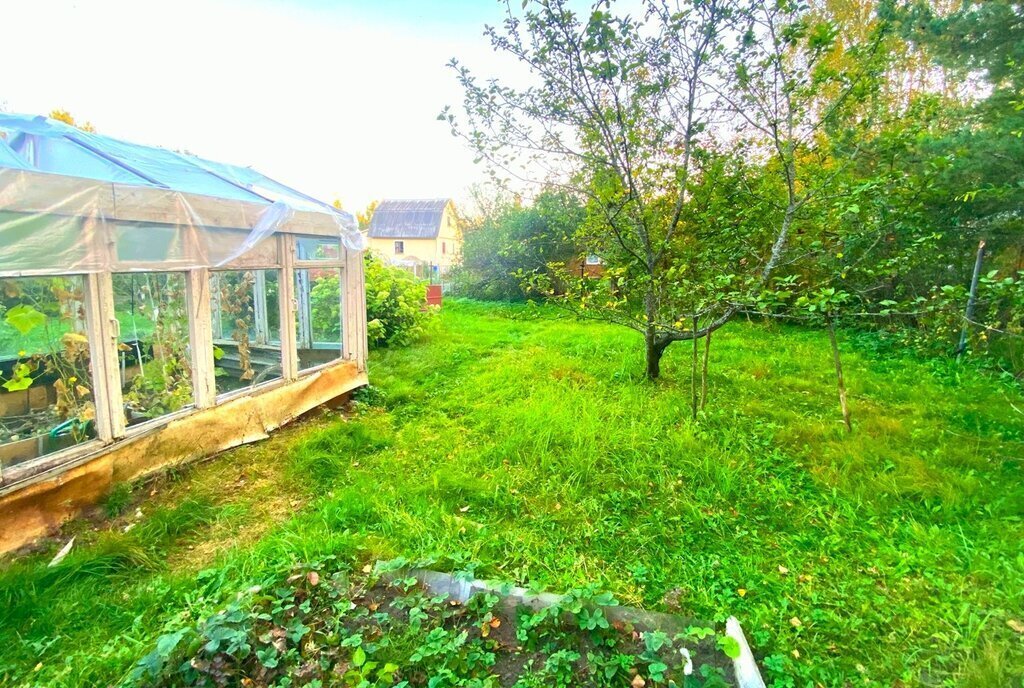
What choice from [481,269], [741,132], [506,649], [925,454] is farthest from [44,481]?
[481,269]

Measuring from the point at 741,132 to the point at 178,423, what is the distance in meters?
5.56

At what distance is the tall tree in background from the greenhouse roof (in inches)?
85.9

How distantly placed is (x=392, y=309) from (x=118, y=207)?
5344 millimetres

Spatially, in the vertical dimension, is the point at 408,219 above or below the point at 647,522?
above

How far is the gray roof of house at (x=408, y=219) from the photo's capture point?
30.0 metres

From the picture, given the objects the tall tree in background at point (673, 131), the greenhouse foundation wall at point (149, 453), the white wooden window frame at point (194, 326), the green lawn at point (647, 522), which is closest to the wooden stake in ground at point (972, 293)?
the green lawn at point (647, 522)

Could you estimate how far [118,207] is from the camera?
3.11 metres

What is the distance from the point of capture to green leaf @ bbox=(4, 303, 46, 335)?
8.98 feet

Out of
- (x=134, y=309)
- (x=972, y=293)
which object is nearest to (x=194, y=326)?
(x=134, y=309)

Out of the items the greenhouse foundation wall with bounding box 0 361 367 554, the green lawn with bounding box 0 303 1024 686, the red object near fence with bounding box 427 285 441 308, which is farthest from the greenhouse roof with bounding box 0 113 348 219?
the red object near fence with bounding box 427 285 441 308

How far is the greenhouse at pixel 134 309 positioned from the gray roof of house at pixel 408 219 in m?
25.7

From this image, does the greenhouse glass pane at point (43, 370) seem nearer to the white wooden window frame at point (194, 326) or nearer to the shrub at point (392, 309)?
the white wooden window frame at point (194, 326)

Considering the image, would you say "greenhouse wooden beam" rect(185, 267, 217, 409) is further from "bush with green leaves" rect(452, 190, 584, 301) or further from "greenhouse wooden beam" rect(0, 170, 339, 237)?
"bush with green leaves" rect(452, 190, 584, 301)

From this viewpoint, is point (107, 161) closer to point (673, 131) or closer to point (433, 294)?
point (673, 131)
